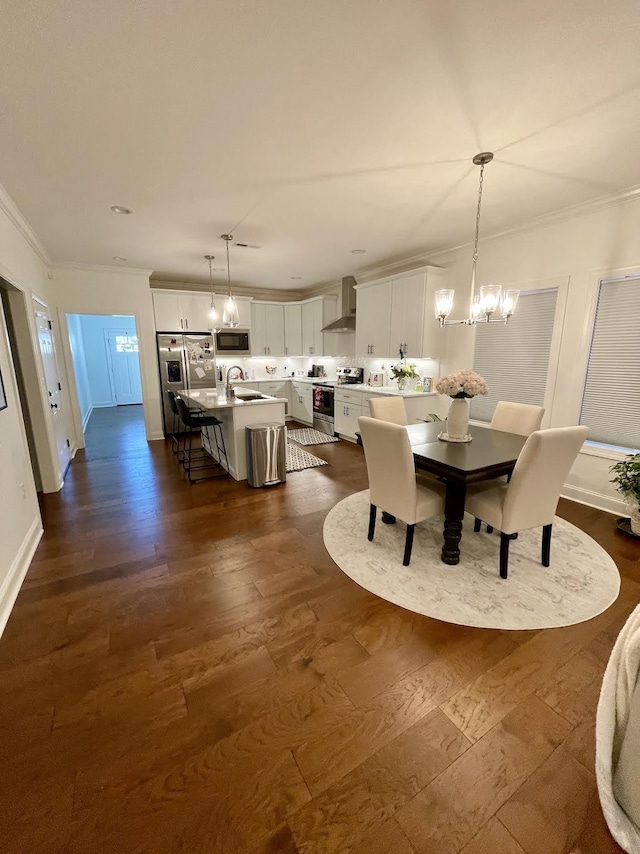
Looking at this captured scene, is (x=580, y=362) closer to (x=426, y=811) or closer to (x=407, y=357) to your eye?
(x=407, y=357)

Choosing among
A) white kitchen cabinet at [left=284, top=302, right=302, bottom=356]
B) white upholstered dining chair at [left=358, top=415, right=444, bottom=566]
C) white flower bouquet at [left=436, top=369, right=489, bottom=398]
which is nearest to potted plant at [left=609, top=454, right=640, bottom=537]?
white flower bouquet at [left=436, top=369, right=489, bottom=398]

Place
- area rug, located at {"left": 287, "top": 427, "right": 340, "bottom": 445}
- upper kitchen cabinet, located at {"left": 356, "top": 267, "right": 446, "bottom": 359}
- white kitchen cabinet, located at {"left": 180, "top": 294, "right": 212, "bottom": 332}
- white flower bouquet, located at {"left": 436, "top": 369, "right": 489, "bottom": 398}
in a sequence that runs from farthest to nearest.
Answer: white kitchen cabinet, located at {"left": 180, "top": 294, "right": 212, "bottom": 332}, area rug, located at {"left": 287, "top": 427, "right": 340, "bottom": 445}, upper kitchen cabinet, located at {"left": 356, "top": 267, "right": 446, "bottom": 359}, white flower bouquet, located at {"left": 436, "top": 369, "right": 489, "bottom": 398}

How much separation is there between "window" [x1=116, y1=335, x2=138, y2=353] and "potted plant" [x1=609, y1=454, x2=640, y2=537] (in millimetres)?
10032

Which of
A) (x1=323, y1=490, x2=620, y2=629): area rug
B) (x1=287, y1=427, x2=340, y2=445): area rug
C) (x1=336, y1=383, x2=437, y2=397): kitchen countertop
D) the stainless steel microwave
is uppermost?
the stainless steel microwave

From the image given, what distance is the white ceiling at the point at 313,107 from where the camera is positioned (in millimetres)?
1391

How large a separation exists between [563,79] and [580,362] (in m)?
2.44

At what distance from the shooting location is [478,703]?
60.2 inches

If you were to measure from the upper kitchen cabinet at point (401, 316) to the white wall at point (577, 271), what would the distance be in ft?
2.92

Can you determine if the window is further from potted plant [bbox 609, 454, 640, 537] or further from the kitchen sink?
potted plant [bbox 609, 454, 640, 537]

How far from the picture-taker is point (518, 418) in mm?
3189

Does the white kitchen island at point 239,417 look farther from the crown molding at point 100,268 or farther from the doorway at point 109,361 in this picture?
the doorway at point 109,361

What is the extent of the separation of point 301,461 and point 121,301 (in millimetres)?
3767

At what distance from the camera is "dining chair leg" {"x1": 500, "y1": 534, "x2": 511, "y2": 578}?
2262mm

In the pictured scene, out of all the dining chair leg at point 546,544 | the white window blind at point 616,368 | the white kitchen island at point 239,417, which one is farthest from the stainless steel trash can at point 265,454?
the white window blind at point 616,368
